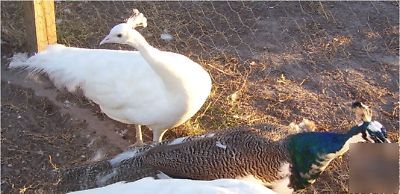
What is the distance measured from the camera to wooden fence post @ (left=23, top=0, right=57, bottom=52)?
3258 millimetres

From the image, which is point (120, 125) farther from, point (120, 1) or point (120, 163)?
point (120, 1)

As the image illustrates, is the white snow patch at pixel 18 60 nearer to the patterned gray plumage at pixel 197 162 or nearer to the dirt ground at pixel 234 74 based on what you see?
the dirt ground at pixel 234 74

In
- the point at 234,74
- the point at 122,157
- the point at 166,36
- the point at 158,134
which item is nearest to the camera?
the point at 122,157

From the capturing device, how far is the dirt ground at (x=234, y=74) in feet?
9.64

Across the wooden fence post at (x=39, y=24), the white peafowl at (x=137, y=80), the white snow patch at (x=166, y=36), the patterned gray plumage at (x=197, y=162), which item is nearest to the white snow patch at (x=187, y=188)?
the patterned gray plumage at (x=197, y=162)

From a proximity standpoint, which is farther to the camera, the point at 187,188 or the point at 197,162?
the point at 197,162

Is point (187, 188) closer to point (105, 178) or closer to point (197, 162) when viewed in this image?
point (197, 162)

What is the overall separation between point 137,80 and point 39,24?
0.81 metres

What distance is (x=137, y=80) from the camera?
2.76m

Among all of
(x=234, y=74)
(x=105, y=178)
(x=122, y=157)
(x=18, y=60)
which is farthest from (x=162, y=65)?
(x=18, y=60)

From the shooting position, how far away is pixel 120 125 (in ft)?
10.2

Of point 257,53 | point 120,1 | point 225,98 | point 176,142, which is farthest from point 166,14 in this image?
point 176,142

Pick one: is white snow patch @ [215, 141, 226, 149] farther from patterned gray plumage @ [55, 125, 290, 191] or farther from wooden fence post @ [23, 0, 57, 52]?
wooden fence post @ [23, 0, 57, 52]

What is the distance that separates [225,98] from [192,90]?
20.9 inches
